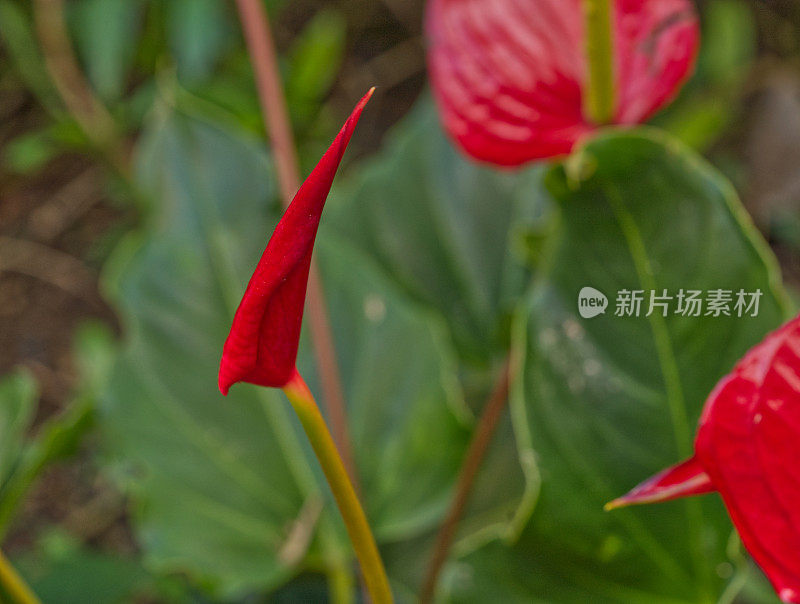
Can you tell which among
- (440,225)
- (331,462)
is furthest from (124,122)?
(331,462)

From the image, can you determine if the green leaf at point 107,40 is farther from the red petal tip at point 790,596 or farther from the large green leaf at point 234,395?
the red petal tip at point 790,596

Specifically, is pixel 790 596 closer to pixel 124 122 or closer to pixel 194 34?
pixel 194 34

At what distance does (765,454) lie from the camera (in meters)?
0.20

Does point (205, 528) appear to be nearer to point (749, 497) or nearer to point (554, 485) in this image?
point (554, 485)

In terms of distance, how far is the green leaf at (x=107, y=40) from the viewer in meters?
0.93

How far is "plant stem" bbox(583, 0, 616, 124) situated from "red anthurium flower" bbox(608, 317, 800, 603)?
6.5 inches

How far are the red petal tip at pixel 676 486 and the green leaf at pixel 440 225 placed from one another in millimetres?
331

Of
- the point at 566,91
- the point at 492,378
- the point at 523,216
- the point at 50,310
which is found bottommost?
the point at 50,310

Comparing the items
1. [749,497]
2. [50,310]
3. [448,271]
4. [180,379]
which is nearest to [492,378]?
[448,271]

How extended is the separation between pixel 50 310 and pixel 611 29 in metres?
1.02

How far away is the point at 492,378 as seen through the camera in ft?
1.80

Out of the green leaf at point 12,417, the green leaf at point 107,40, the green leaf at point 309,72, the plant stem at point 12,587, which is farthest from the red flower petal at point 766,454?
the green leaf at point 107,40

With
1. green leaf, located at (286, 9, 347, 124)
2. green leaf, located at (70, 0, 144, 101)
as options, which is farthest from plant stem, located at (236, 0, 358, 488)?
green leaf, located at (70, 0, 144, 101)

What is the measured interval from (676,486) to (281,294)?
4.5 inches
